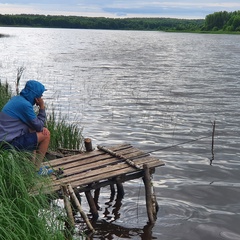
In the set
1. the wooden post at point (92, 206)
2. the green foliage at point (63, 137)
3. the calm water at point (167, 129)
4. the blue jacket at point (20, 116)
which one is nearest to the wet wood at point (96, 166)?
the wooden post at point (92, 206)

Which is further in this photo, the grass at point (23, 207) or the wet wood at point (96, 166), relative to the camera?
the wet wood at point (96, 166)

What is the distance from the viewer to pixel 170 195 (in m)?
10.4

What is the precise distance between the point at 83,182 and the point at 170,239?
1792 millimetres

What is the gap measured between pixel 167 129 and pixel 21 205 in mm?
10863

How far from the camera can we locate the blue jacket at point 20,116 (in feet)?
26.4

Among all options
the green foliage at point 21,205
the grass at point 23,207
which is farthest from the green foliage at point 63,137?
the green foliage at point 21,205

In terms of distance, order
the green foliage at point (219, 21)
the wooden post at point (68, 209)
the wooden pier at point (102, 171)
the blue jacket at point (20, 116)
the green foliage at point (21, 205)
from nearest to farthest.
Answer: the green foliage at point (21, 205), the wooden post at point (68, 209), the wooden pier at point (102, 171), the blue jacket at point (20, 116), the green foliage at point (219, 21)

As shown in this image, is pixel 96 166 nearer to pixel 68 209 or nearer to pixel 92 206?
pixel 92 206

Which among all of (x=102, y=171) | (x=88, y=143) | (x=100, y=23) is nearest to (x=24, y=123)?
(x=88, y=143)

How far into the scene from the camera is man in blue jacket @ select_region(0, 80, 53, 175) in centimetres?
806

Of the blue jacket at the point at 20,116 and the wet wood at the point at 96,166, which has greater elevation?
the blue jacket at the point at 20,116

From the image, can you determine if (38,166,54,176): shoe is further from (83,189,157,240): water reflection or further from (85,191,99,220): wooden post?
(83,189,157,240): water reflection

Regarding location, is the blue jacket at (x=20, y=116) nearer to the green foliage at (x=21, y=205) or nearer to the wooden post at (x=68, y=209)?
the green foliage at (x=21, y=205)

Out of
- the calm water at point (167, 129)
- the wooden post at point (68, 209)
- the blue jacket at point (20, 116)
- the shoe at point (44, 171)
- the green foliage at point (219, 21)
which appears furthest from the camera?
the green foliage at point (219, 21)
